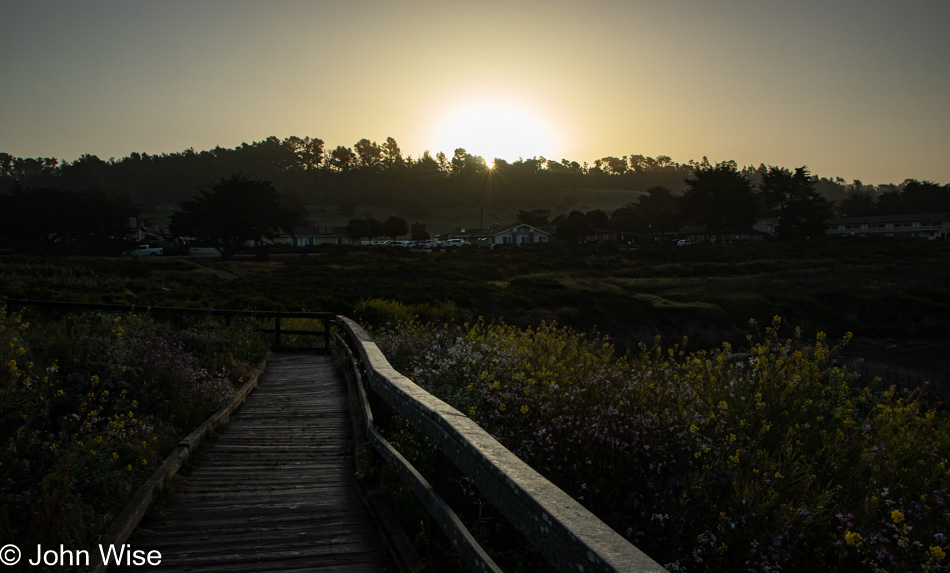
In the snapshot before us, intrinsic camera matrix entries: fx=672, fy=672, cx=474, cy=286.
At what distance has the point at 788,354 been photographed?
6.62 metres

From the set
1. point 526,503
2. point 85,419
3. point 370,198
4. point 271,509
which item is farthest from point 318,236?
point 526,503

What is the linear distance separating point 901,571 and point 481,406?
10.9ft

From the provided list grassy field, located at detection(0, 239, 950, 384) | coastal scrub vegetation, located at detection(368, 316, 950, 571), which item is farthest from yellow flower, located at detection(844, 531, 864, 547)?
grassy field, located at detection(0, 239, 950, 384)

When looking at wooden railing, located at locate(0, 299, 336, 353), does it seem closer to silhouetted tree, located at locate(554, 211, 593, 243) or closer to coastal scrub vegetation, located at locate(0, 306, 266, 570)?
coastal scrub vegetation, located at locate(0, 306, 266, 570)

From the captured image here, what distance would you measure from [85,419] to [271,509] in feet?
7.53

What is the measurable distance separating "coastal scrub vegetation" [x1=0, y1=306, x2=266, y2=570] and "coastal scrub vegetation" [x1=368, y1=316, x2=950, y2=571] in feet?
7.61

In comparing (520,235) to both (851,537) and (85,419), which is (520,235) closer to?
(85,419)

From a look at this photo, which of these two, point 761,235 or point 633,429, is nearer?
point 633,429

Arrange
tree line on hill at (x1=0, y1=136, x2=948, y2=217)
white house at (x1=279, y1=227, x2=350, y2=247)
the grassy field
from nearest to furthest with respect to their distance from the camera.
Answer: the grassy field
white house at (x1=279, y1=227, x2=350, y2=247)
tree line on hill at (x1=0, y1=136, x2=948, y2=217)

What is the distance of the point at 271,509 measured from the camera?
513cm

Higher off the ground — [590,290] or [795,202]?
[795,202]

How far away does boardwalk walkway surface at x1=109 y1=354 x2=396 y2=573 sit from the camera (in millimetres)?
4191

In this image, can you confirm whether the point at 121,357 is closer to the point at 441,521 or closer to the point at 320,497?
the point at 320,497

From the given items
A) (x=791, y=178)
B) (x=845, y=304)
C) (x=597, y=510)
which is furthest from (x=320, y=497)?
(x=791, y=178)
